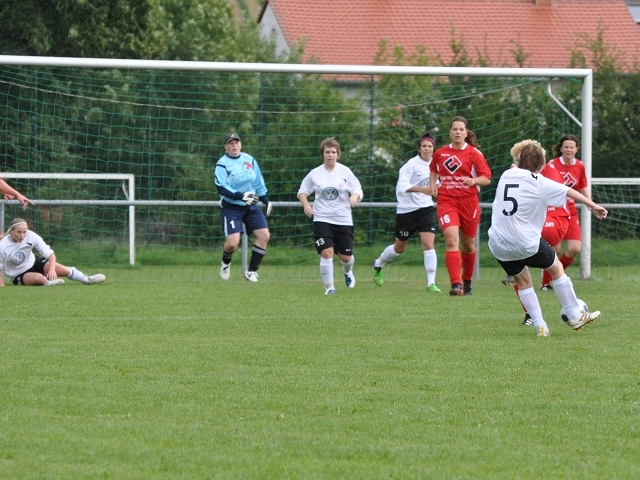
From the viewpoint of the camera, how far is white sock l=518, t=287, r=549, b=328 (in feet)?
30.0

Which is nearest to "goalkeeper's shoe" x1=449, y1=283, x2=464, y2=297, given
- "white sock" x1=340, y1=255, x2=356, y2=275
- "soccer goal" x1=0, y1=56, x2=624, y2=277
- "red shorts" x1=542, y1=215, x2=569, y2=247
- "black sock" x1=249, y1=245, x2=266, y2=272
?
"red shorts" x1=542, y1=215, x2=569, y2=247

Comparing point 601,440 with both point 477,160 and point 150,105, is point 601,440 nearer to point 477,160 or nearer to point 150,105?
point 477,160

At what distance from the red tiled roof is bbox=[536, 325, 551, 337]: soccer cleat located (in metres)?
27.1

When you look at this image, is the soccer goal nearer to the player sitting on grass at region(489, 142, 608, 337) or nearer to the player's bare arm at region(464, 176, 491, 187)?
the player's bare arm at region(464, 176, 491, 187)

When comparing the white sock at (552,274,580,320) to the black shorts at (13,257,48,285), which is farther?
the black shorts at (13,257,48,285)

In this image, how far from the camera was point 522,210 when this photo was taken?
9.16 meters

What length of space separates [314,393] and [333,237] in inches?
291

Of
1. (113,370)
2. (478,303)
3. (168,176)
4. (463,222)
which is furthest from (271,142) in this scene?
(113,370)

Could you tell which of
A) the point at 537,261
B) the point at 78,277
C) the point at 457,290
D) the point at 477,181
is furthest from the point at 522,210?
the point at 78,277

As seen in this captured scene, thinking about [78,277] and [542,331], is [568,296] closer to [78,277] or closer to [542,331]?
[542,331]

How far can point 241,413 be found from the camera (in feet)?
19.3

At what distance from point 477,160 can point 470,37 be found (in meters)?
24.9

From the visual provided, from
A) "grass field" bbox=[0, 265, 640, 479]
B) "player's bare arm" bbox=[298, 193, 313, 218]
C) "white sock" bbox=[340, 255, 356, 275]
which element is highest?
"player's bare arm" bbox=[298, 193, 313, 218]

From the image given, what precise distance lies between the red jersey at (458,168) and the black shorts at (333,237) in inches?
49.4
